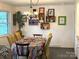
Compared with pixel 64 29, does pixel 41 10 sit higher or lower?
higher

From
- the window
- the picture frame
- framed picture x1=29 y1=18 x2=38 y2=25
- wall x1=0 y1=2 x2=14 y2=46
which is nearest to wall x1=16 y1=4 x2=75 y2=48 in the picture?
the picture frame

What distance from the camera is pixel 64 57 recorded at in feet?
22.7

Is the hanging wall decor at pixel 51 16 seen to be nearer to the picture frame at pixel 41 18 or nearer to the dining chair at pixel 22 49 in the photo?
the picture frame at pixel 41 18

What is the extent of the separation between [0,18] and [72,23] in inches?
171

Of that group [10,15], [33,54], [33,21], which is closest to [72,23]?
[33,21]

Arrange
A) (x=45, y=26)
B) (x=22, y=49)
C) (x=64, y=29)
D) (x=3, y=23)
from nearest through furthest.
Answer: (x=22, y=49)
(x=3, y=23)
(x=64, y=29)
(x=45, y=26)

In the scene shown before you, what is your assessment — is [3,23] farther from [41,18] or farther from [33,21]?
[41,18]

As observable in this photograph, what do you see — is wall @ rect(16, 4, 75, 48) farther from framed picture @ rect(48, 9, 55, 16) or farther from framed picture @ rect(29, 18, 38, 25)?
framed picture @ rect(29, 18, 38, 25)

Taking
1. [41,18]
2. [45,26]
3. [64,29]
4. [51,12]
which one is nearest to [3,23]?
[41,18]

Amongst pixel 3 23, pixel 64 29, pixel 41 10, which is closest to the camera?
pixel 3 23

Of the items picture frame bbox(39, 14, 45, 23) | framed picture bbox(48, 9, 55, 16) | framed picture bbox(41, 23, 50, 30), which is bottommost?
framed picture bbox(41, 23, 50, 30)

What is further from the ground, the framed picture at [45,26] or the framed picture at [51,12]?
the framed picture at [51,12]

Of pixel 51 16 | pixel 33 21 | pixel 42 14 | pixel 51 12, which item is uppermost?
pixel 51 12

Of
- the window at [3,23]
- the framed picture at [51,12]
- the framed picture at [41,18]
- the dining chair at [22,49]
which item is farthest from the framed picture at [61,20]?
the dining chair at [22,49]
